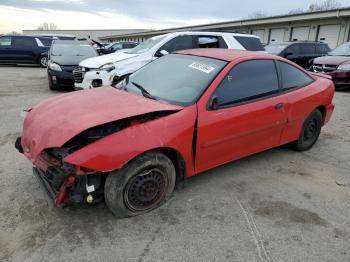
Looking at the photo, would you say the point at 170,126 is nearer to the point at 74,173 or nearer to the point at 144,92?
the point at 144,92

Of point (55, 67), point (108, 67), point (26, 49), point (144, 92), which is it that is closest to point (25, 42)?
point (26, 49)

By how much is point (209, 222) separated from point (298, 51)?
12.7 m

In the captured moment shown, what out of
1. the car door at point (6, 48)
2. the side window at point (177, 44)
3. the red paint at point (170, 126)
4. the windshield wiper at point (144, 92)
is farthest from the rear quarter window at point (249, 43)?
the car door at point (6, 48)

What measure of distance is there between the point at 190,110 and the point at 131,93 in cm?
88

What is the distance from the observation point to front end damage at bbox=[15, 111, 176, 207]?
2715 millimetres

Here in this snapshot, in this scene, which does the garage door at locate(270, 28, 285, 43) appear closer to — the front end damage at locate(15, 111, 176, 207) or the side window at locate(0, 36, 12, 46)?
the side window at locate(0, 36, 12, 46)

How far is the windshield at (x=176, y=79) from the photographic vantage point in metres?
3.50

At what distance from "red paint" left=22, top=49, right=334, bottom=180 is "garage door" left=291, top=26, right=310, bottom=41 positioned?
2030 cm

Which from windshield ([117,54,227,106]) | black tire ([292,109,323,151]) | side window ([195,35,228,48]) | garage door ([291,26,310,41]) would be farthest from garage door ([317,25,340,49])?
windshield ([117,54,227,106])

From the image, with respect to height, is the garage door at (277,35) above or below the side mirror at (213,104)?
above

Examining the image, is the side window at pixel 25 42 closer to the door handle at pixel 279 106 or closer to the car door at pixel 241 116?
the car door at pixel 241 116

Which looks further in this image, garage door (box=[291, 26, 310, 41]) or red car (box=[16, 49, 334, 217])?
garage door (box=[291, 26, 310, 41])

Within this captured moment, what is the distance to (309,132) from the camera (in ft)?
16.2

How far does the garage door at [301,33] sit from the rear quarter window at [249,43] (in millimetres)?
15529
